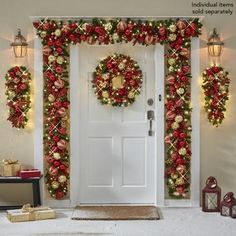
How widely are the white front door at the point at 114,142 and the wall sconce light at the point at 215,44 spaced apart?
2.17 ft

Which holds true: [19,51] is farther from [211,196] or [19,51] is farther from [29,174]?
[211,196]

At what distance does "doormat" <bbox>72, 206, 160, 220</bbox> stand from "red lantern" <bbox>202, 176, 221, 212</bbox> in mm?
542

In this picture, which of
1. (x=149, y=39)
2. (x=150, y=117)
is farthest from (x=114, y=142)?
(x=149, y=39)

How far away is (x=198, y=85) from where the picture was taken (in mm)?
6059

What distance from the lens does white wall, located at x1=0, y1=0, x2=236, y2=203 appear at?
6016 mm

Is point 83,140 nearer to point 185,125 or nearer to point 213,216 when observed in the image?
point 185,125

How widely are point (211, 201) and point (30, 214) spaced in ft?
6.35

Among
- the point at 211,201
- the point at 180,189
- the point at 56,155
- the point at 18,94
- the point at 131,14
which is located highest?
the point at 131,14

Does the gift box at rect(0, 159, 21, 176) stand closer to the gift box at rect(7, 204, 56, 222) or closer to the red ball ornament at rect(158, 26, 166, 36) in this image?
the gift box at rect(7, 204, 56, 222)

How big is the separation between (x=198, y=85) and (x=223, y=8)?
90 cm

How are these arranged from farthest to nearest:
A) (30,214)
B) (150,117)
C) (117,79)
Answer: (150,117), (117,79), (30,214)

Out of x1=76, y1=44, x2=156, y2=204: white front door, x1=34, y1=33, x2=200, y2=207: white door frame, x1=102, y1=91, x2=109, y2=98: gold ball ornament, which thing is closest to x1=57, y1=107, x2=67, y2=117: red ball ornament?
x1=34, y1=33, x2=200, y2=207: white door frame

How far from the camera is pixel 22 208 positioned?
5.67 m

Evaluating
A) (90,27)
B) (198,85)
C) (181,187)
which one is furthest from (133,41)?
(181,187)
